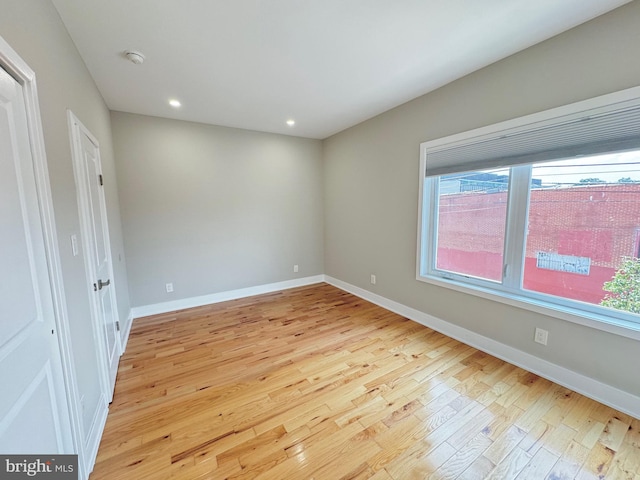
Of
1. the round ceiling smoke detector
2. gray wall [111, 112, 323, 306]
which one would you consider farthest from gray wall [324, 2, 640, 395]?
the round ceiling smoke detector

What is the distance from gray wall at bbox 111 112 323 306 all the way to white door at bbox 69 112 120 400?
39.2 inches

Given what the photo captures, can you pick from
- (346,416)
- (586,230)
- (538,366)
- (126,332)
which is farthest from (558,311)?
(126,332)

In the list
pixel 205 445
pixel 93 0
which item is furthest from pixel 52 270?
pixel 93 0

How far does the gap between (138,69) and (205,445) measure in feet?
9.59

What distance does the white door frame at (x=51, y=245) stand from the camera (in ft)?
3.45

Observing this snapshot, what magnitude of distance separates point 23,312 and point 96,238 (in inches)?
48.0

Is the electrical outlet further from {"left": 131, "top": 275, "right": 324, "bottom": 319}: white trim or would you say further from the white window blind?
{"left": 131, "top": 275, "right": 324, "bottom": 319}: white trim

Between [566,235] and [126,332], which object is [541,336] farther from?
[126,332]

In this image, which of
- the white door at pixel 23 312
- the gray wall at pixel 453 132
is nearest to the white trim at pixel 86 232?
the white door at pixel 23 312

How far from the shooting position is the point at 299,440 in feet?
5.07

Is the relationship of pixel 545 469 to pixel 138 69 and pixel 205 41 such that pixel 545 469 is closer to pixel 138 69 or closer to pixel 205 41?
pixel 205 41

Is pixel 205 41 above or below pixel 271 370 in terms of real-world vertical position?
above

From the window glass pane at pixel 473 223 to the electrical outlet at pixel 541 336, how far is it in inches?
20.5

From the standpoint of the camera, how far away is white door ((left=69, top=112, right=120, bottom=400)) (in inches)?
65.5
